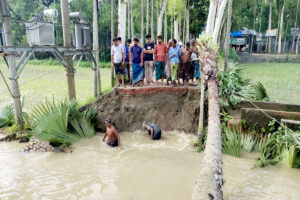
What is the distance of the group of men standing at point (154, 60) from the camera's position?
8.61m

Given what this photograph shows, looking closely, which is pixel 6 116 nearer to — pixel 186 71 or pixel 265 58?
pixel 186 71

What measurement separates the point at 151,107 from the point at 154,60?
173cm

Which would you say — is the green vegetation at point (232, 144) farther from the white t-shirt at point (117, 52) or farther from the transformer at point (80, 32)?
the transformer at point (80, 32)

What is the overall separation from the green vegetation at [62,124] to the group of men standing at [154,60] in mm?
1984

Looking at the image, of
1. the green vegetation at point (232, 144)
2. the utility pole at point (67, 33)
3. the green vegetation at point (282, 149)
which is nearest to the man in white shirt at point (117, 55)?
the utility pole at point (67, 33)

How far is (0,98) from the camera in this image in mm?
13219

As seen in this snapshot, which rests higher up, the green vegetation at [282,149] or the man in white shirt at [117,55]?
the man in white shirt at [117,55]

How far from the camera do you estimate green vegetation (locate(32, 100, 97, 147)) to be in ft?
22.9

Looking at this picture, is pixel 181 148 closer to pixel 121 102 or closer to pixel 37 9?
pixel 121 102

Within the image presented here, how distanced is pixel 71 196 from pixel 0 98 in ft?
34.7

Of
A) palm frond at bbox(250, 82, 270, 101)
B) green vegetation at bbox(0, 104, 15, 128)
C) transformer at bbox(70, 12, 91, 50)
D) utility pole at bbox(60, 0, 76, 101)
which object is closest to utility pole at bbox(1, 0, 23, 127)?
green vegetation at bbox(0, 104, 15, 128)

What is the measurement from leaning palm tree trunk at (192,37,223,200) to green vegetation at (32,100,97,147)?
14.2 ft

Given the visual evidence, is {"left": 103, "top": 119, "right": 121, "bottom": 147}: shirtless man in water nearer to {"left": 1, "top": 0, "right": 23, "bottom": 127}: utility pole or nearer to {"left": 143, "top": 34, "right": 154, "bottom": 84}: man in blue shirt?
{"left": 143, "top": 34, "right": 154, "bottom": 84}: man in blue shirt

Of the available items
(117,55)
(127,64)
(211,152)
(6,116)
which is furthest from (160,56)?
(6,116)
